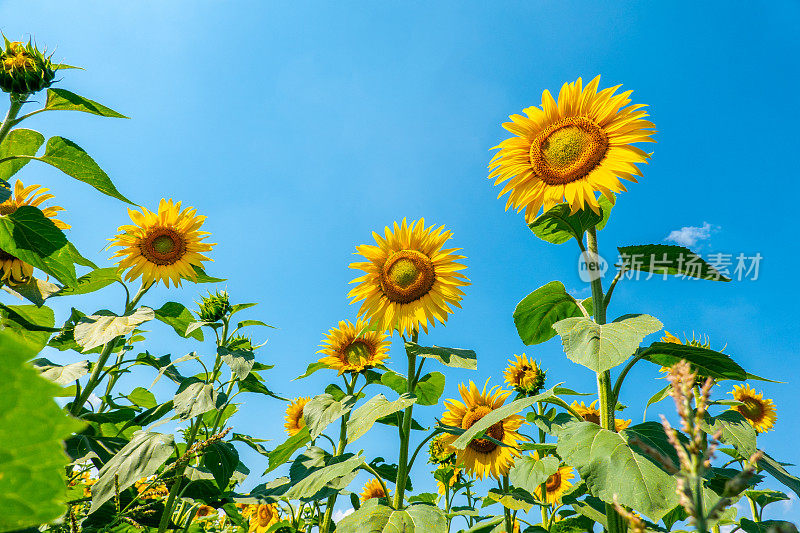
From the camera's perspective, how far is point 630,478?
1944 millimetres

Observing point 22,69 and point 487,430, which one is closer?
point 22,69

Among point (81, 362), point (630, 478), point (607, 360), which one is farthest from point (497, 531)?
point (81, 362)

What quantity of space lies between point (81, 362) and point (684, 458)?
12.3 feet

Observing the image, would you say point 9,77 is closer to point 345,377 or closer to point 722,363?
point 345,377

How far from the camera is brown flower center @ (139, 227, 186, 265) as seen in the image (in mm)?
4203

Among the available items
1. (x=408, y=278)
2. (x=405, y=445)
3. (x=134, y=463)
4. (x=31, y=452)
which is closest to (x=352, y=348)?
(x=408, y=278)

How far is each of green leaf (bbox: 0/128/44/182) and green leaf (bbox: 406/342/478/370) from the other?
2.67 metres

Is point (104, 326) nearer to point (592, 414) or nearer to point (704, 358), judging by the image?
point (704, 358)

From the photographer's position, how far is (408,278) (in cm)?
341

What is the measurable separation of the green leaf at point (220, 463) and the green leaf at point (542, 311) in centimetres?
209

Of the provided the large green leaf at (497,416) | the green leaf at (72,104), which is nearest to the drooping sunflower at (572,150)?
the large green leaf at (497,416)

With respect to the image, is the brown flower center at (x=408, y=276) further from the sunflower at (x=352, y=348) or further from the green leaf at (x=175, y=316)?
the green leaf at (x=175, y=316)

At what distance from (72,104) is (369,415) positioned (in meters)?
2.54

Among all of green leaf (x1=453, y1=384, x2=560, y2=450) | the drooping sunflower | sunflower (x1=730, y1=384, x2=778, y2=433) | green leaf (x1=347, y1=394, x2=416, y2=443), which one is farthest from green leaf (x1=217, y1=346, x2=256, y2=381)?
sunflower (x1=730, y1=384, x2=778, y2=433)
